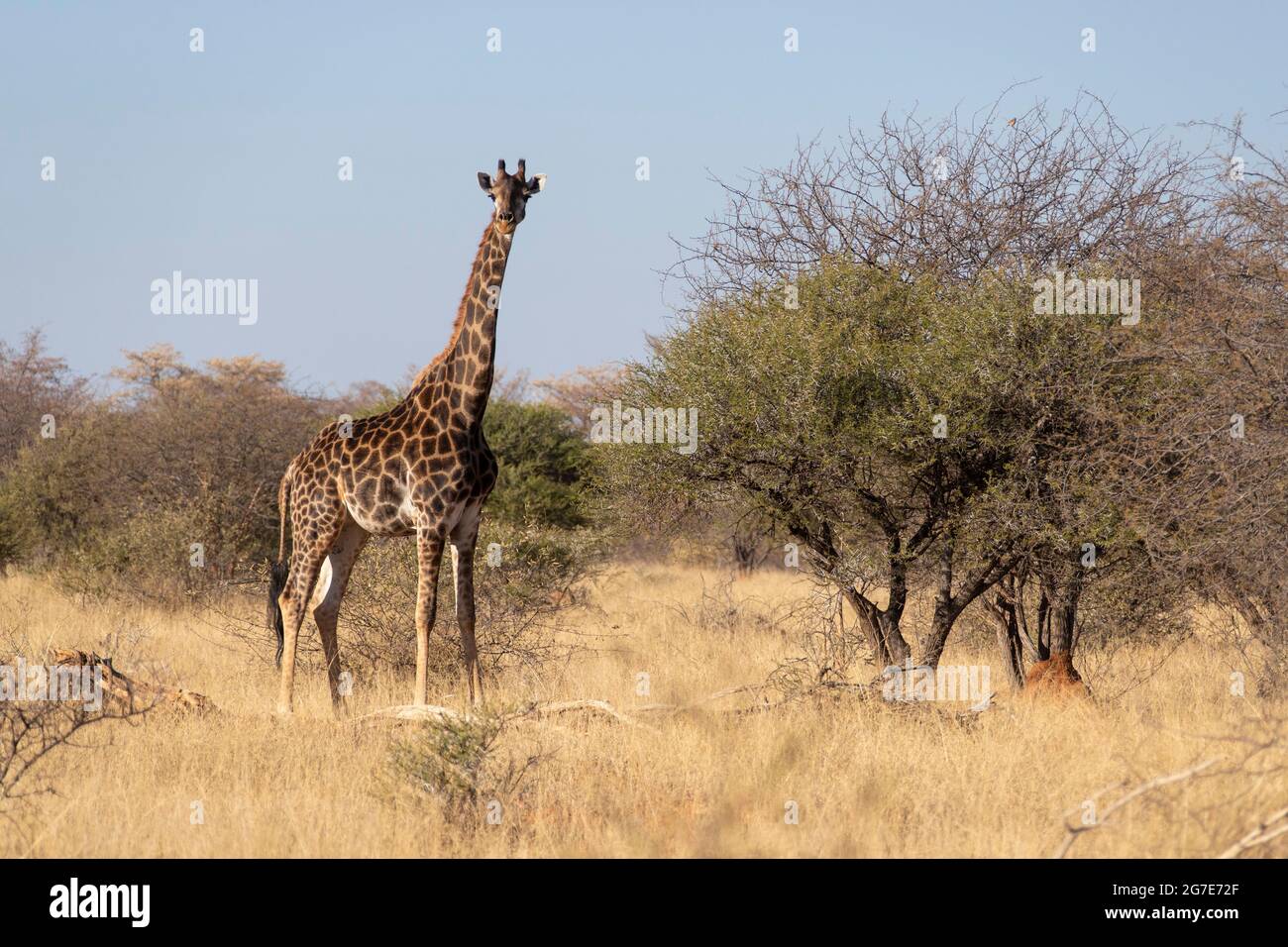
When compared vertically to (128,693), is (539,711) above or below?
below

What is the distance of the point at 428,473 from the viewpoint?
8.58 meters

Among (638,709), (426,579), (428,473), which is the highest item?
(428,473)

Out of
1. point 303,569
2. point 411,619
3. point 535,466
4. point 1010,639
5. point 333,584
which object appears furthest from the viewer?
point 535,466

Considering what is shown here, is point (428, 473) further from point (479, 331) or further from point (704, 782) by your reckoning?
point (704, 782)

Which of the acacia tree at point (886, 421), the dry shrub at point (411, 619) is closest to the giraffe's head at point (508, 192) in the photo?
the acacia tree at point (886, 421)

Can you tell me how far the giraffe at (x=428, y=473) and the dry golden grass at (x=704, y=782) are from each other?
73cm

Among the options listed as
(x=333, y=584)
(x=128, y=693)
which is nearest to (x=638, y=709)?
(x=333, y=584)

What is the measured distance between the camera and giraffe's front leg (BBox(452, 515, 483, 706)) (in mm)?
8719

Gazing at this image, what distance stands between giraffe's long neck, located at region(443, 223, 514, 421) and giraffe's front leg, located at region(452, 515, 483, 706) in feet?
2.67

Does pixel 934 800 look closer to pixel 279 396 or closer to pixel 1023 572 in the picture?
pixel 1023 572

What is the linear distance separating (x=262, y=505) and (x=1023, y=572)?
11826 mm

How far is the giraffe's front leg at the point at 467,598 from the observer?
8.72 metres

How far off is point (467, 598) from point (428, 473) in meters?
0.92

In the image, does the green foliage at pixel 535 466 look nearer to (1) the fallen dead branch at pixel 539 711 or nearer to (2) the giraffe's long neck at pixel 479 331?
(2) the giraffe's long neck at pixel 479 331
